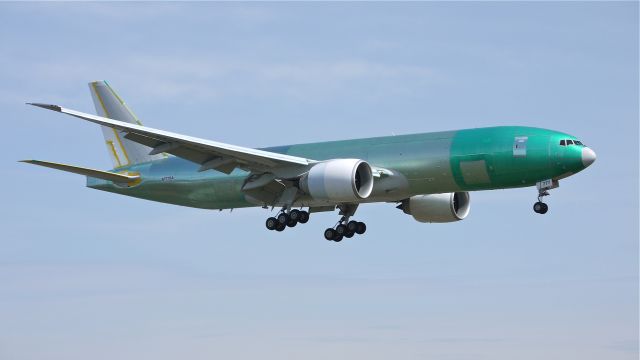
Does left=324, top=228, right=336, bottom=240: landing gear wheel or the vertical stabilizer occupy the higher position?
the vertical stabilizer

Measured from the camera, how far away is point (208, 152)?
5116cm

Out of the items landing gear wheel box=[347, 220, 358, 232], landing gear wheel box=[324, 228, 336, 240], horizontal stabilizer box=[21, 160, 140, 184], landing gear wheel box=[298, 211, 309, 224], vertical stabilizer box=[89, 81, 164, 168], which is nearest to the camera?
landing gear wheel box=[298, 211, 309, 224]

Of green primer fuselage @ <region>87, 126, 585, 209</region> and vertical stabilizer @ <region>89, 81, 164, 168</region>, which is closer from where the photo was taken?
green primer fuselage @ <region>87, 126, 585, 209</region>

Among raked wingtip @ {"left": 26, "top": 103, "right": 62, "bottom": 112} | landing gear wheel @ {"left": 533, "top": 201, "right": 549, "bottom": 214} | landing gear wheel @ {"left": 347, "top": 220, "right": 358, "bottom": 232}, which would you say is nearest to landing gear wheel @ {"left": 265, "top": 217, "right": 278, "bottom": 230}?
landing gear wheel @ {"left": 347, "top": 220, "right": 358, "bottom": 232}

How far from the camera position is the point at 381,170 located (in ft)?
165

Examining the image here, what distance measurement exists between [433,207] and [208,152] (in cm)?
1107

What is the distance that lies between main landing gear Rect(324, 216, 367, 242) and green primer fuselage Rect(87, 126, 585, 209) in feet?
11.8

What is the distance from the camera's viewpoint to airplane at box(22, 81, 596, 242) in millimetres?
47750

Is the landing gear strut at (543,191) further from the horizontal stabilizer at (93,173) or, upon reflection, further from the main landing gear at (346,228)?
the horizontal stabilizer at (93,173)

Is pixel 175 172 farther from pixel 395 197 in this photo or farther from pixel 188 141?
pixel 395 197

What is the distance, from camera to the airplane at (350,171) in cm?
4775

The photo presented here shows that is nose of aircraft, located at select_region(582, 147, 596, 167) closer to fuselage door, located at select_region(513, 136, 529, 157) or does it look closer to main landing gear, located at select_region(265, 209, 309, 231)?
fuselage door, located at select_region(513, 136, 529, 157)

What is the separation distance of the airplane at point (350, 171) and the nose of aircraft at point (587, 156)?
0.13ft

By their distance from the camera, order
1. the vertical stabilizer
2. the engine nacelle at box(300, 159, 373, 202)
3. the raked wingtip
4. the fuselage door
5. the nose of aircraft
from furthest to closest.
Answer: the vertical stabilizer, the engine nacelle at box(300, 159, 373, 202), the fuselage door, the nose of aircraft, the raked wingtip
